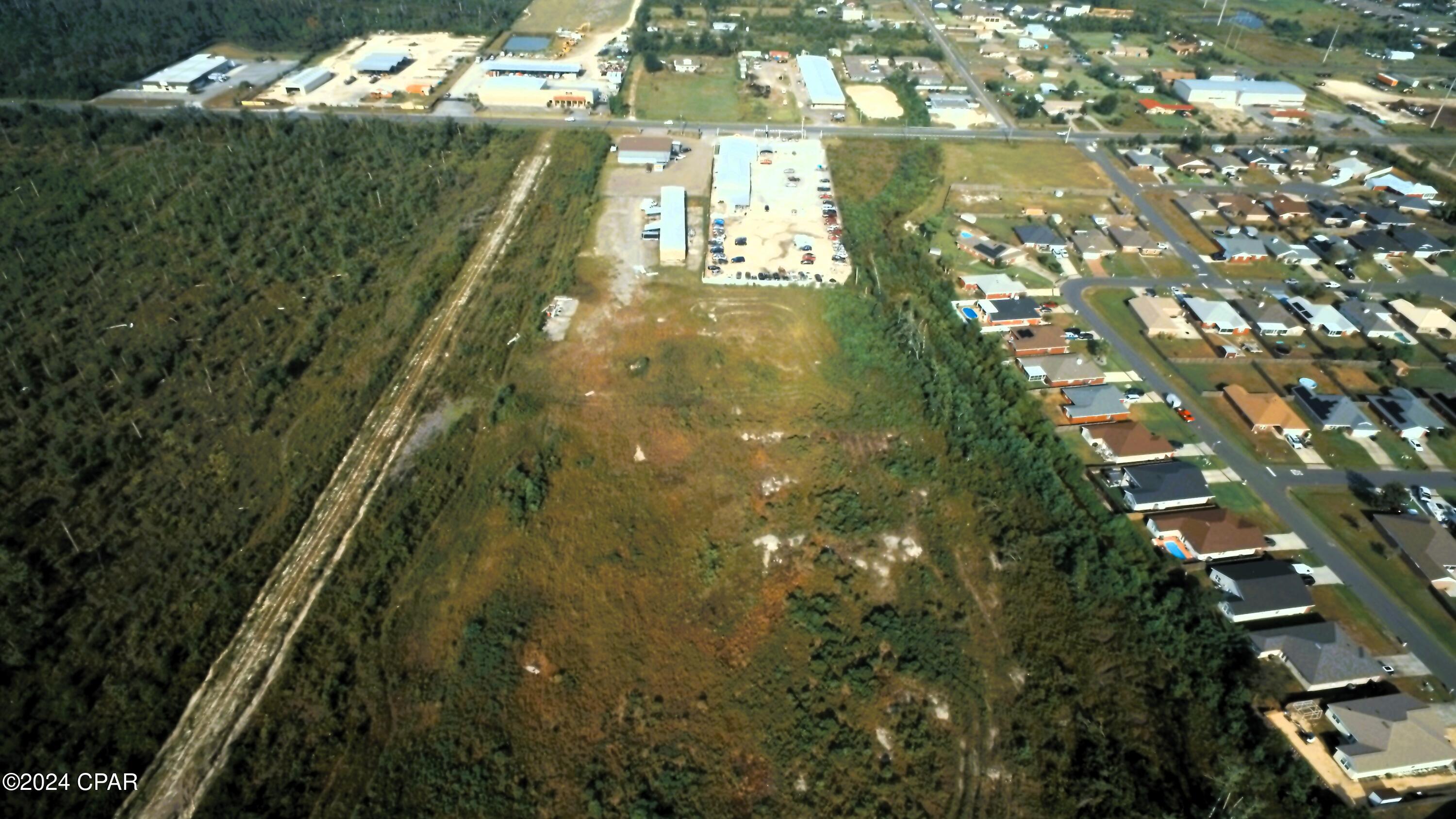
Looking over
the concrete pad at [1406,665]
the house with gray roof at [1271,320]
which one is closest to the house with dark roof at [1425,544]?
the concrete pad at [1406,665]

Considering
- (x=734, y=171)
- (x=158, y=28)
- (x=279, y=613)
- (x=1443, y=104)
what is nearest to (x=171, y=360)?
(x=279, y=613)

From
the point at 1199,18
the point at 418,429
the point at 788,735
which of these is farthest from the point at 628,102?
the point at 1199,18

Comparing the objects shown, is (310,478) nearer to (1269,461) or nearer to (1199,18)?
(1269,461)

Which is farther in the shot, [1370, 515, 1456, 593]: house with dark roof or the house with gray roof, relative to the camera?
the house with gray roof

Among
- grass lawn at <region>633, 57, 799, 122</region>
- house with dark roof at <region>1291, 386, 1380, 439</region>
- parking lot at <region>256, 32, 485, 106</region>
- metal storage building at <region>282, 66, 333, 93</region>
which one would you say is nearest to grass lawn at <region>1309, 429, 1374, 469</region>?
house with dark roof at <region>1291, 386, 1380, 439</region>

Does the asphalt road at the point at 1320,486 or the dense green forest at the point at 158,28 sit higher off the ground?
the dense green forest at the point at 158,28

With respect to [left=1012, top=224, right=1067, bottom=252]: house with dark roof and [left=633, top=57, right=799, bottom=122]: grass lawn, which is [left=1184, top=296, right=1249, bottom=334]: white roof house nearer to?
[left=1012, top=224, right=1067, bottom=252]: house with dark roof

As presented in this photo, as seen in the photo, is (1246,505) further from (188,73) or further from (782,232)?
(188,73)

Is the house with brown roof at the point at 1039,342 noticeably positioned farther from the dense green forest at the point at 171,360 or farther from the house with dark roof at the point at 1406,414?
the dense green forest at the point at 171,360
